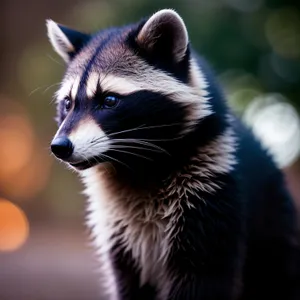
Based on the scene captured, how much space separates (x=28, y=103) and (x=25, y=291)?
5329 millimetres

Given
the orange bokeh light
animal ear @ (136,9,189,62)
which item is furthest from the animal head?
the orange bokeh light

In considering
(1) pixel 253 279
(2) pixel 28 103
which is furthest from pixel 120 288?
(2) pixel 28 103

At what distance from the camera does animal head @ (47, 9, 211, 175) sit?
11.8ft

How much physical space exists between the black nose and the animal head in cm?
5

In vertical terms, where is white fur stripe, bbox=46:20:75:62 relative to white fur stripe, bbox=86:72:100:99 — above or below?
above

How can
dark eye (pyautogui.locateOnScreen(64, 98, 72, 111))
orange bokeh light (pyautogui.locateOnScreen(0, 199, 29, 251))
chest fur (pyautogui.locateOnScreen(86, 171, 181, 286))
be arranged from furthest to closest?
1. orange bokeh light (pyautogui.locateOnScreen(0, 199, 29, 251))
2. chest fur (pyautogui.locateOnScreen(86, 171, 181, 286))
3. dark eye (pyautogui.locateOnScreen(64, 98, 72, 111))

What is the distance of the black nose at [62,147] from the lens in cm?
337

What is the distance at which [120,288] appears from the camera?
4.09 metres

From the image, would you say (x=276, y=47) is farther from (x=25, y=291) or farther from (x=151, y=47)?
(x=151, y=47)

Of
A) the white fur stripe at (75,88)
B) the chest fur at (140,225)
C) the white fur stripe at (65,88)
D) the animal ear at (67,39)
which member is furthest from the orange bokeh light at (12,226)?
the white fur stripe at (75,88)

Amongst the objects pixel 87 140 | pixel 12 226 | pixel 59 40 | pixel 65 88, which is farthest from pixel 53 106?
pixel 12 226

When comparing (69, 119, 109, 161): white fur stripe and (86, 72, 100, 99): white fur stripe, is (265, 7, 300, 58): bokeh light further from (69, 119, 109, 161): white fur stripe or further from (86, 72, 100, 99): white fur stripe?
(69, 119, 109, 161): white fur stripe

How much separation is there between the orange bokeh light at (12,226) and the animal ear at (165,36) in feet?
21.6

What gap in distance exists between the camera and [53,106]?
706cm
